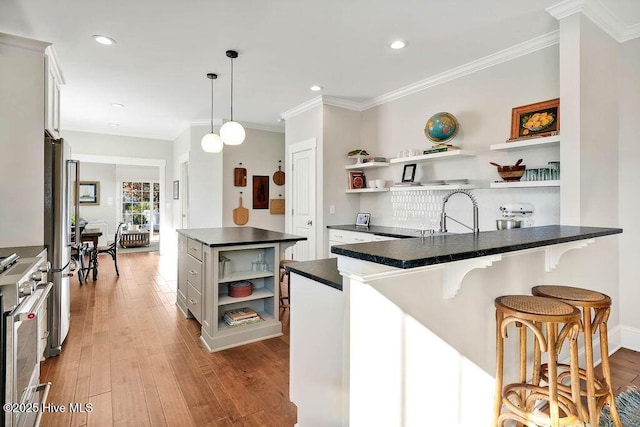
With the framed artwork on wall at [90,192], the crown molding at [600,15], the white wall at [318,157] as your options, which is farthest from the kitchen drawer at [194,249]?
the framed artwork on wall at [90,192]

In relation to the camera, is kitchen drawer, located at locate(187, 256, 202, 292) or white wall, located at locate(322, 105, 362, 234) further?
white wall, located at locate(322, 105, 362, 234)

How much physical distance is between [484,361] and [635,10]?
290 centimetres

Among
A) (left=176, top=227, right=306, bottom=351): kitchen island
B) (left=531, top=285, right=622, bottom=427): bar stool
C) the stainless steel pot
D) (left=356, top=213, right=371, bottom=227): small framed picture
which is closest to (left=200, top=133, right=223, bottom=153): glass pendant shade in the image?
(left=176, top=227, right=306, bottom=351): kitchen island

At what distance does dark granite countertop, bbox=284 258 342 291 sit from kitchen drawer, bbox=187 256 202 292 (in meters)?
1.58

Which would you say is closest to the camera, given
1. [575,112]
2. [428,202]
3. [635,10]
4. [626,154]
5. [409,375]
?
[409,375]

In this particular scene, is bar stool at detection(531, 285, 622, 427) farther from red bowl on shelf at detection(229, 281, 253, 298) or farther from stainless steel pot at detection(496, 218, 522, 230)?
red bowl on shelf at detection(229, 281, 253, 298)

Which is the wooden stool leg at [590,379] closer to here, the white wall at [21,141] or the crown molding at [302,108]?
the white wall at [21,141]

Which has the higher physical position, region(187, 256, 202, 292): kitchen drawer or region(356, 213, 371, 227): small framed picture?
region(356, 213, 371, 227): small framed picture

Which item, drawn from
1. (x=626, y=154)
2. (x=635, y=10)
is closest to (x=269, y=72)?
(x=635, y=10)

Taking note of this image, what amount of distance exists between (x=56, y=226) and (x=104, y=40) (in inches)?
65.7

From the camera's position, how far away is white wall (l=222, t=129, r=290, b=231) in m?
6.07

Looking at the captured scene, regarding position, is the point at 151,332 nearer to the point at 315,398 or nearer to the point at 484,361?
the point at 315,398

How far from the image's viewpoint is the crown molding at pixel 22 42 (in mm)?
2320

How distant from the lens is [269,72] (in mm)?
3688
